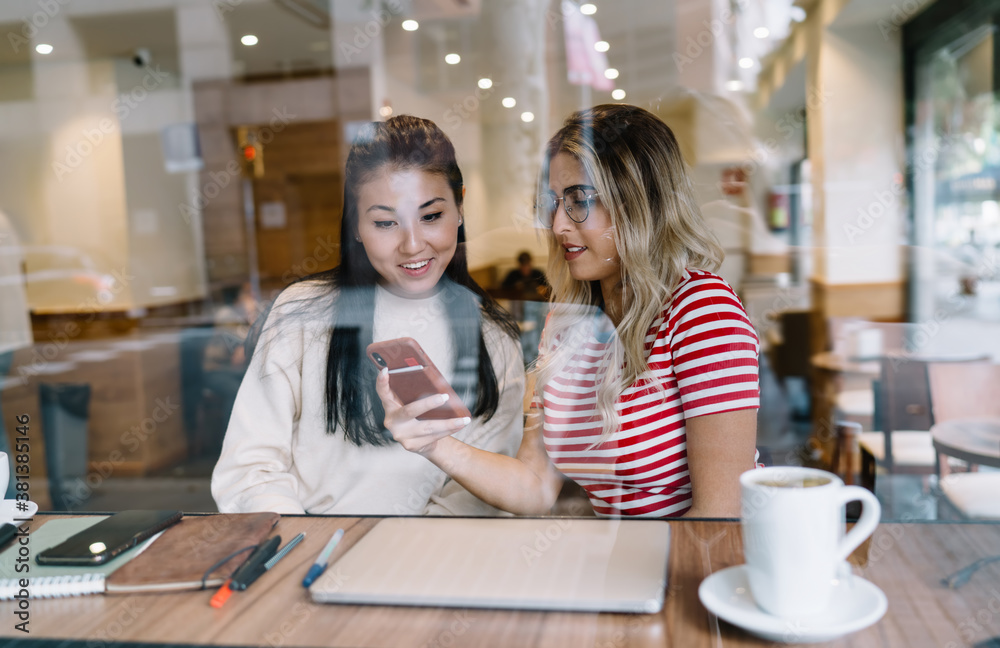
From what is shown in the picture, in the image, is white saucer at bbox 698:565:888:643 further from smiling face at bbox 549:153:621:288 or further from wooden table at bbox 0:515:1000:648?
smiling face at bbox 549:153:621:288

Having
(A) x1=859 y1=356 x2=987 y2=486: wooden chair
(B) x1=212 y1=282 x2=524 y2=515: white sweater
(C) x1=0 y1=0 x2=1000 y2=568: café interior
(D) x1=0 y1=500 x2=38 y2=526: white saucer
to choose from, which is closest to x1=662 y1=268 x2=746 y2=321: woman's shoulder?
(C) x1=0 y1=0 x2=1000 y2=568: café interior

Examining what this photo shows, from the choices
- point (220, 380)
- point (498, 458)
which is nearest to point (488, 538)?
point (498, 458)

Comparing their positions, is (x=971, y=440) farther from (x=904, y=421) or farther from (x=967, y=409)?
(x=904, y=421)

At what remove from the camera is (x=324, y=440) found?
1018 millimetres

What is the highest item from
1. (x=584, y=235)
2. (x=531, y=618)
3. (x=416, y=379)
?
(x=584, y=235)

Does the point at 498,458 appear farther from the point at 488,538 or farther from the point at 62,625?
the point at 62,625

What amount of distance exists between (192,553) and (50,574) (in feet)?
0.38

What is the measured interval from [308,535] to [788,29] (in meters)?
2.70

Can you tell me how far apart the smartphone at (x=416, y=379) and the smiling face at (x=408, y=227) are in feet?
0.36

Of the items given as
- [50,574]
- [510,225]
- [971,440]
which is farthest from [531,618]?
[971,440]

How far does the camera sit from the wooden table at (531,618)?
52 cm

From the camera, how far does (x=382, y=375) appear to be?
915 mm

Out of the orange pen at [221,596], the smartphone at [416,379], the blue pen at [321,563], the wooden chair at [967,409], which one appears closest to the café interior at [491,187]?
the wooden chair at [967,409]

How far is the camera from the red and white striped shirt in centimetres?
86
